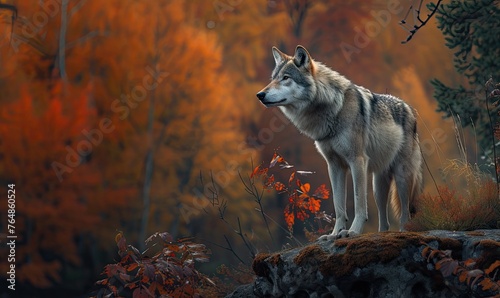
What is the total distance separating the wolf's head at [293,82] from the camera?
7145 mm

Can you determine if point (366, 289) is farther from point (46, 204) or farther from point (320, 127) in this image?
point (46, 204)

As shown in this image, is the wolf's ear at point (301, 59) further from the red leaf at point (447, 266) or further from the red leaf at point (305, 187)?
the red leaf at point (447, 266)

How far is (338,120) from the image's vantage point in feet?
23.7

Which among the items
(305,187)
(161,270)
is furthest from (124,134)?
(161,270)

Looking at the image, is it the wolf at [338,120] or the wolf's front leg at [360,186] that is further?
the wolf at [338,120]

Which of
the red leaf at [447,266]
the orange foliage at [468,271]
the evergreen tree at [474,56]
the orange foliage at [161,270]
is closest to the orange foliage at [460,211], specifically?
the orange foliage at [468,271]

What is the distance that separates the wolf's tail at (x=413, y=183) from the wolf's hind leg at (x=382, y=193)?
62 millimetres

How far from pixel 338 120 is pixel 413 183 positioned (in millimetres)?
1344

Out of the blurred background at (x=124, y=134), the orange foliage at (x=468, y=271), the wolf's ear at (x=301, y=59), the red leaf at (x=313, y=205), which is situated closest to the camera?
the orange foliage at (x=468, y=271)

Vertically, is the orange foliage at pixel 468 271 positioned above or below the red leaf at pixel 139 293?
above

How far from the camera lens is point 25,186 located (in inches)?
766

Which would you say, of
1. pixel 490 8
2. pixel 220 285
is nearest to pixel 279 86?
pixel 220 285

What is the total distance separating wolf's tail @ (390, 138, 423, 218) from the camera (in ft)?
26.3

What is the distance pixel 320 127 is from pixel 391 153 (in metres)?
0.97
